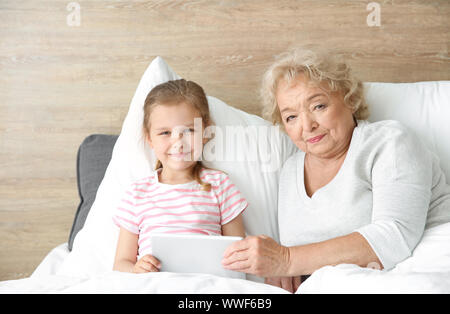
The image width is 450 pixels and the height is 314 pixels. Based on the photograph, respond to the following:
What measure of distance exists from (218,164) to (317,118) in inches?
12.7

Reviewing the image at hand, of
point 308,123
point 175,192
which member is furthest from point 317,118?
point 175,192

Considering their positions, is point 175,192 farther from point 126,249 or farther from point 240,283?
point 240,283

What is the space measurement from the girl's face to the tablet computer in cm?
29

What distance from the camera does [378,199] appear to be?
3.26 feet

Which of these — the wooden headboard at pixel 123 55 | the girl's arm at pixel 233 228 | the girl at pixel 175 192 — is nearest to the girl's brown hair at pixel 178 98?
the girl at pixel 175 192

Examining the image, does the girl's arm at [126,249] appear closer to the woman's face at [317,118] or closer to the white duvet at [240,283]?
the white duvet at [240,283]

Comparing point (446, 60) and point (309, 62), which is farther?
point (446, 60)

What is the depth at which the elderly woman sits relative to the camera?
95 centimetres

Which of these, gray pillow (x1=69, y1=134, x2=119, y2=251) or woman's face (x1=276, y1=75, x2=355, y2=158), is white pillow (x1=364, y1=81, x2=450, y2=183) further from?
gray pillow (x1=69, y1=134, x2=119, y2=251)

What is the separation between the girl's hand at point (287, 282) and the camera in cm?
111
